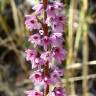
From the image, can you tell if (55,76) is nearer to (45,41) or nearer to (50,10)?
(45,41)

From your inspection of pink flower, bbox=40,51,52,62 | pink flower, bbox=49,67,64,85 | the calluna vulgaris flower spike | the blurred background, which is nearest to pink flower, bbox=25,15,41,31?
the calluna vulgaris flower spike

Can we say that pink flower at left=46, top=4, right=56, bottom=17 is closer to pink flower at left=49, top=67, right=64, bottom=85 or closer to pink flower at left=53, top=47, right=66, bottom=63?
pink flower at left=53, top=47, right=66, bottom=63

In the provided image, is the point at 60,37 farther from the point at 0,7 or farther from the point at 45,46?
the point at 0,7

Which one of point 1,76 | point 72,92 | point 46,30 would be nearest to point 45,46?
point 46,30

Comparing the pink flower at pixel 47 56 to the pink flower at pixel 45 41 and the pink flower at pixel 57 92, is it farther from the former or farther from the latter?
the pink flower at pixel 57 92

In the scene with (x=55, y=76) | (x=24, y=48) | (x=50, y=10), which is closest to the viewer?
(x=50, y=10)

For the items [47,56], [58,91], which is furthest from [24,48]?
[47,56]
